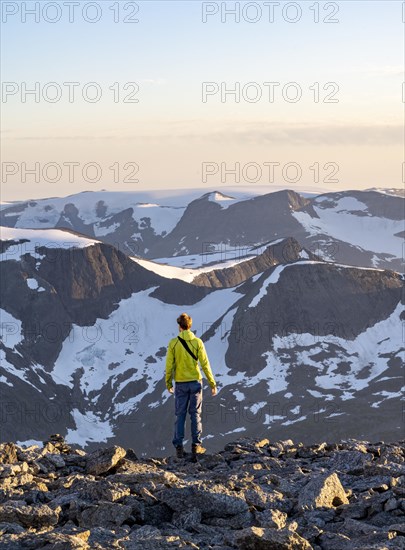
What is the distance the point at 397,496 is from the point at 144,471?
589cm

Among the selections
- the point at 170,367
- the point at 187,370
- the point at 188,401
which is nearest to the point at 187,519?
the point at 170,367

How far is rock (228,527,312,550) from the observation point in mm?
17297

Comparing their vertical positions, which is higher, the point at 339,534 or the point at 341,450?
the point at 339,534

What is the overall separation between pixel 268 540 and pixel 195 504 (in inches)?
140

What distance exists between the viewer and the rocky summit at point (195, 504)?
59.3 feet

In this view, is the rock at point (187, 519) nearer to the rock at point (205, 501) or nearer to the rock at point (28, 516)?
the rock at point (205, 501)

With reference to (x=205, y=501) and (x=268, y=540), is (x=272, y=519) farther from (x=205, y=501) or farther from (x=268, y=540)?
(x=268, y=540)

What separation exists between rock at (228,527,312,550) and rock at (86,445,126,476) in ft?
27.4

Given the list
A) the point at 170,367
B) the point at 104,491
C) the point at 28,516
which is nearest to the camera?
the point at 28,516

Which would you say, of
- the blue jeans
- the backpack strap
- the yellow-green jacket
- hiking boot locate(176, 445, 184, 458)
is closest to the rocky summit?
hiking boot locate(176, 445, 184, 458)

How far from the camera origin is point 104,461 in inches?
1017

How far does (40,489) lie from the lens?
2283cm

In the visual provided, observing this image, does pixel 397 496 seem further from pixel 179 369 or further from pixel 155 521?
pixel 179 369

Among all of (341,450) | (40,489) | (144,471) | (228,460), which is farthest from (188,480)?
(341,450)
